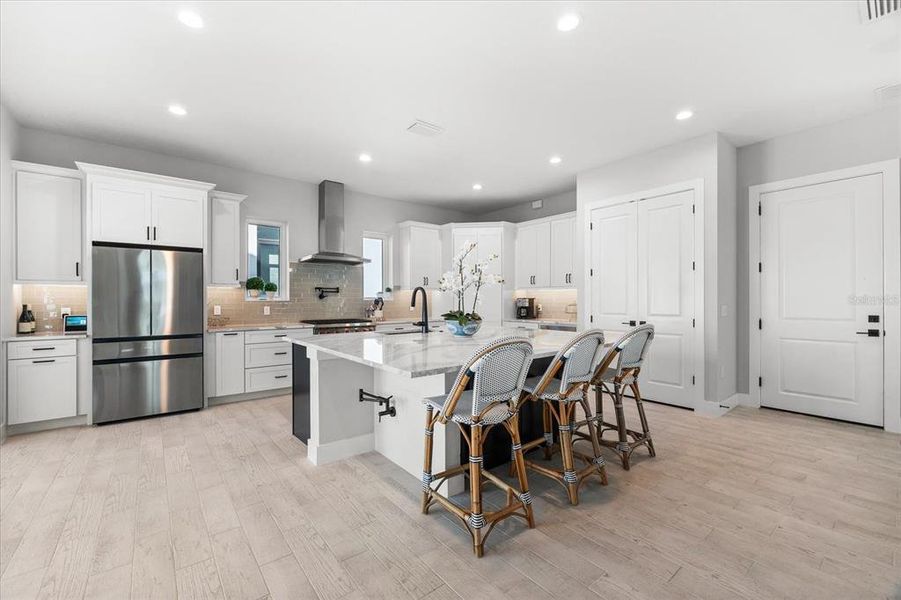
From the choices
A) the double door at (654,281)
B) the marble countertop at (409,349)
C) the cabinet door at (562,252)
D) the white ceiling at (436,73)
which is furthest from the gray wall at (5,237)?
the cabinet door at (562,252)

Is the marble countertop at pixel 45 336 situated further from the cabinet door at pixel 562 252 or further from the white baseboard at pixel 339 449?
the cabinet door at pixel 562 252

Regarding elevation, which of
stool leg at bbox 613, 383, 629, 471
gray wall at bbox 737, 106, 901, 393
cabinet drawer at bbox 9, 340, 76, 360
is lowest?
stool leg at bbox 613, 383, 629, 471

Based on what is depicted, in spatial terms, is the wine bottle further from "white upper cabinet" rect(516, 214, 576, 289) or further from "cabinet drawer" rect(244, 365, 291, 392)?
"white upper cabinet" rect(516, 214, 576, 289)

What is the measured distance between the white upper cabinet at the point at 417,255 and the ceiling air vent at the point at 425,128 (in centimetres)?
264

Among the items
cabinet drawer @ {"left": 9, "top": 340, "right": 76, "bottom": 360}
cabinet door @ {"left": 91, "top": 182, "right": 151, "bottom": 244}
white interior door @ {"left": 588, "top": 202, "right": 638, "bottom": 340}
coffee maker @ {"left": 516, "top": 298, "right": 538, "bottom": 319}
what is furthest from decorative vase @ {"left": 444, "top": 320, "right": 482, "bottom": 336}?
coffee maker @ {"left": 516, "top": 298, "right": 538, "bottom": 319}

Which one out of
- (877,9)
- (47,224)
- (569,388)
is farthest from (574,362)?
(47,224)

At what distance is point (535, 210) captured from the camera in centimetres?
696

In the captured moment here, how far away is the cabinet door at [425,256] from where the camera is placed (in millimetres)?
6672

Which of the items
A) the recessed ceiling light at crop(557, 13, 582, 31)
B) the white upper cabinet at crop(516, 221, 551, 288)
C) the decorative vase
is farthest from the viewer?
the white upper cabinet at crop(516, 221, 551, 288)

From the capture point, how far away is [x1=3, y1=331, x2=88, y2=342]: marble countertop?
11.7ft

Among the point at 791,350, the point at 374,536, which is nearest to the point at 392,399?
the point at 374,536

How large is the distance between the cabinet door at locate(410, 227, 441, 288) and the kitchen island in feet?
11.2

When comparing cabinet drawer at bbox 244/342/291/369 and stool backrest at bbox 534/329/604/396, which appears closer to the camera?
stool backrest at bbox 534/329/604/396

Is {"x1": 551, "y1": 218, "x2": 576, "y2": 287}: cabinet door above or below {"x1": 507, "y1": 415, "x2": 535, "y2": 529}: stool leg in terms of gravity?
above
